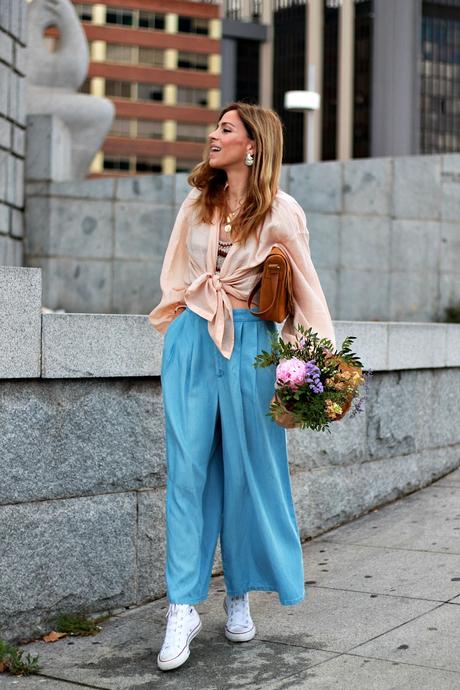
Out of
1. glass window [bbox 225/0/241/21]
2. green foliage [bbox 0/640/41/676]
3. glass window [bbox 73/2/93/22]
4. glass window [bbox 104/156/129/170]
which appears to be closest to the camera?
green foliage [bbox 0/640/41/676]

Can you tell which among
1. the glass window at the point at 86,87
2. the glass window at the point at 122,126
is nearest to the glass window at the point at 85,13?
the glass window at the point at 86,87

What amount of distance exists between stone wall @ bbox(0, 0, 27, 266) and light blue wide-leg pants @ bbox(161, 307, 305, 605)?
9.29 m

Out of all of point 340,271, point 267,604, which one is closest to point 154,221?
point 340,271

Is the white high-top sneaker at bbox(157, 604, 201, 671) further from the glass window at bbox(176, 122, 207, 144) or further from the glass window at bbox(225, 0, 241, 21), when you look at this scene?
the glass window at bbox(225, 0, 241, 21)

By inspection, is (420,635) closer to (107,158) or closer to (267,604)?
(267,604)

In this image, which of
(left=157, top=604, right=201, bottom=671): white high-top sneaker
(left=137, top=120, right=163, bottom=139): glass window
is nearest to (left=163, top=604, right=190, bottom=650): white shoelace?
(left=157, top=604, right=201, bottom=671): white high-top sneaker

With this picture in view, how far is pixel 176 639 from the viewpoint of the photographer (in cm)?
407

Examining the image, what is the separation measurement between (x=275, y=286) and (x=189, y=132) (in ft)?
377

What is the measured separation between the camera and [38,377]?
4.59 m

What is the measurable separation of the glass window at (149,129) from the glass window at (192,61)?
7.17m

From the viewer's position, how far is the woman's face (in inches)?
165

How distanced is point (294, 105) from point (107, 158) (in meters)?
92.9

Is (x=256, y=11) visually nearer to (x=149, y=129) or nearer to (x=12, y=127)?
(x=149, y=129)

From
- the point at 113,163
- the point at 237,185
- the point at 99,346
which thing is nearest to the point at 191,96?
the point at 113,163
